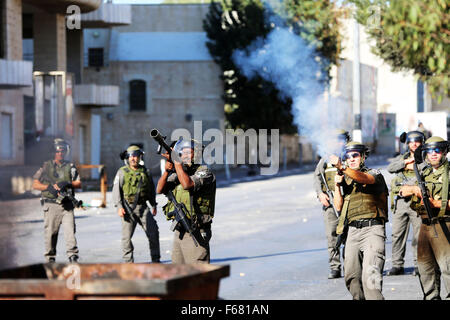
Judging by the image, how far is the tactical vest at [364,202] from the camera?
340 inches

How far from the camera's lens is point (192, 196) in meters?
8.56

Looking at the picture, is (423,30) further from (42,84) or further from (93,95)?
(93,95)

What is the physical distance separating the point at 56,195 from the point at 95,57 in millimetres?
36128

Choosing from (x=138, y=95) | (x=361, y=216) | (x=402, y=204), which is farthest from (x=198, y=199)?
(x=138, y=95)

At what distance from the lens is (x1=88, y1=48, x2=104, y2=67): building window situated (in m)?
47.1

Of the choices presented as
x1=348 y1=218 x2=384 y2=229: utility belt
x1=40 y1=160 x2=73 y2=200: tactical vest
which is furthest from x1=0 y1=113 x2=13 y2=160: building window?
x1=348 y1=218 x2=384 y2=229: utility belt

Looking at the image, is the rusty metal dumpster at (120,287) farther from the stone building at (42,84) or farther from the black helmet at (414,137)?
the stone building at (42,84)

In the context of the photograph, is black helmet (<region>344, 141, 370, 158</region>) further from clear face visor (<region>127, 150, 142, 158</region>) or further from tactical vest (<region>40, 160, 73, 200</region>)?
tactical vest (<region>40, 160, 73, 200</region>)

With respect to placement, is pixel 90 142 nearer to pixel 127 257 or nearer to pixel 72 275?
pixel 127 257

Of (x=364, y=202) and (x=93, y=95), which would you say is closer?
(x=364, y=202)

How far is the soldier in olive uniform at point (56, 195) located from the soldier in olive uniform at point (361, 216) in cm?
461

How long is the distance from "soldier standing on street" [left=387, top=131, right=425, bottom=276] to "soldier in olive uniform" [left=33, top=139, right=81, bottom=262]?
4351mm

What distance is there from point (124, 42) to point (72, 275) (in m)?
42.3

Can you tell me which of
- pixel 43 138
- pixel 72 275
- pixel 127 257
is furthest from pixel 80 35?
pixel 72 275
